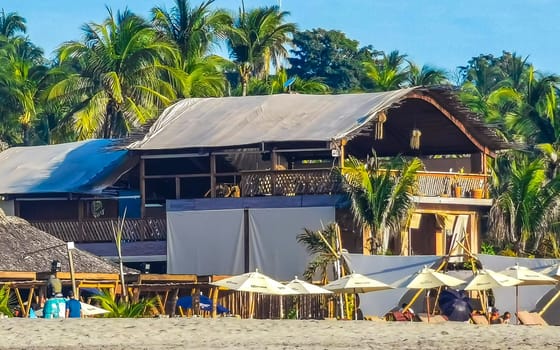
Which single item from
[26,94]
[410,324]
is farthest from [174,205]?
[26,94]

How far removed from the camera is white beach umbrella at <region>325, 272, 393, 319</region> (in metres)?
33.4

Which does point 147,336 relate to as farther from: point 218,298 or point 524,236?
point 524,236

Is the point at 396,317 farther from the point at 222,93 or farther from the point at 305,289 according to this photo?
the point at 222,93

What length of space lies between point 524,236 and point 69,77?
59.8 ft

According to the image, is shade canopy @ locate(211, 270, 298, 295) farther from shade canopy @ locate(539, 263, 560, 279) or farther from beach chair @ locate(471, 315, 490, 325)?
shade canopy @ locate(539, 263, 560, 279)

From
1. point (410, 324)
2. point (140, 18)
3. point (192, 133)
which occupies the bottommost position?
point (410, 324)

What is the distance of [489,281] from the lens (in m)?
33.3

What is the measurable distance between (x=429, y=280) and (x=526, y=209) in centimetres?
905

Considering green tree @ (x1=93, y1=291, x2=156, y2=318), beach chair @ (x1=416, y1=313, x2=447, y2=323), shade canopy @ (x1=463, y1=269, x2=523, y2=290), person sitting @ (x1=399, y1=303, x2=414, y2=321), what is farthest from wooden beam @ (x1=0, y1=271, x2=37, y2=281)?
shade canopy @ (x1=463, y1=269, x2=523, y2=290)

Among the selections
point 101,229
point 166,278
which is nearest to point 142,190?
point 101,229

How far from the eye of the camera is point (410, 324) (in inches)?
1157

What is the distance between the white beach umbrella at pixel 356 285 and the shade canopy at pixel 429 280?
1.86 ft

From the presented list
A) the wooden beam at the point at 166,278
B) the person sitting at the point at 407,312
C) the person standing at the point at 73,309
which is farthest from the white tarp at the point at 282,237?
the person standing at the point at 73,309

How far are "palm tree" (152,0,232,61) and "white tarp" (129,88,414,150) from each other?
10413mm
